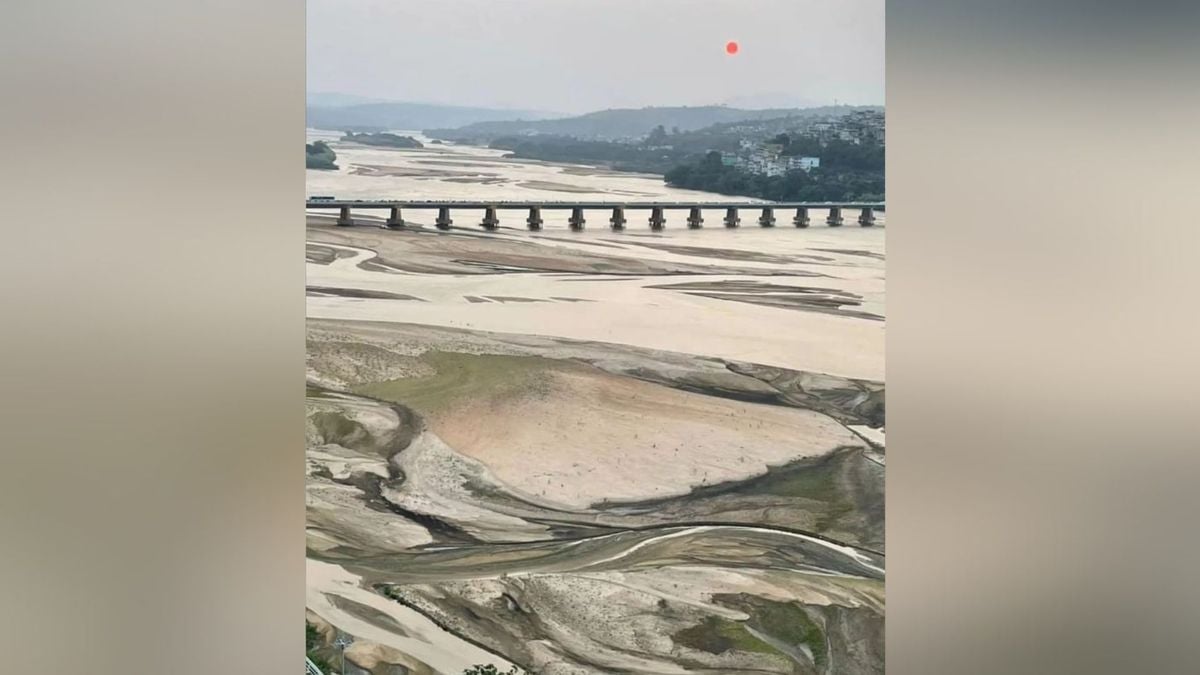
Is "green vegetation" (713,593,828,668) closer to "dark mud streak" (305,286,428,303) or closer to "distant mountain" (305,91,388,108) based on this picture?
"dark mud streak" (305,286,428,303)

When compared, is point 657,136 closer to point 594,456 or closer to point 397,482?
point 594,456

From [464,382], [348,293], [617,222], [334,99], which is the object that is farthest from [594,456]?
[334,99]

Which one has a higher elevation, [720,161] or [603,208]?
[720,161]
